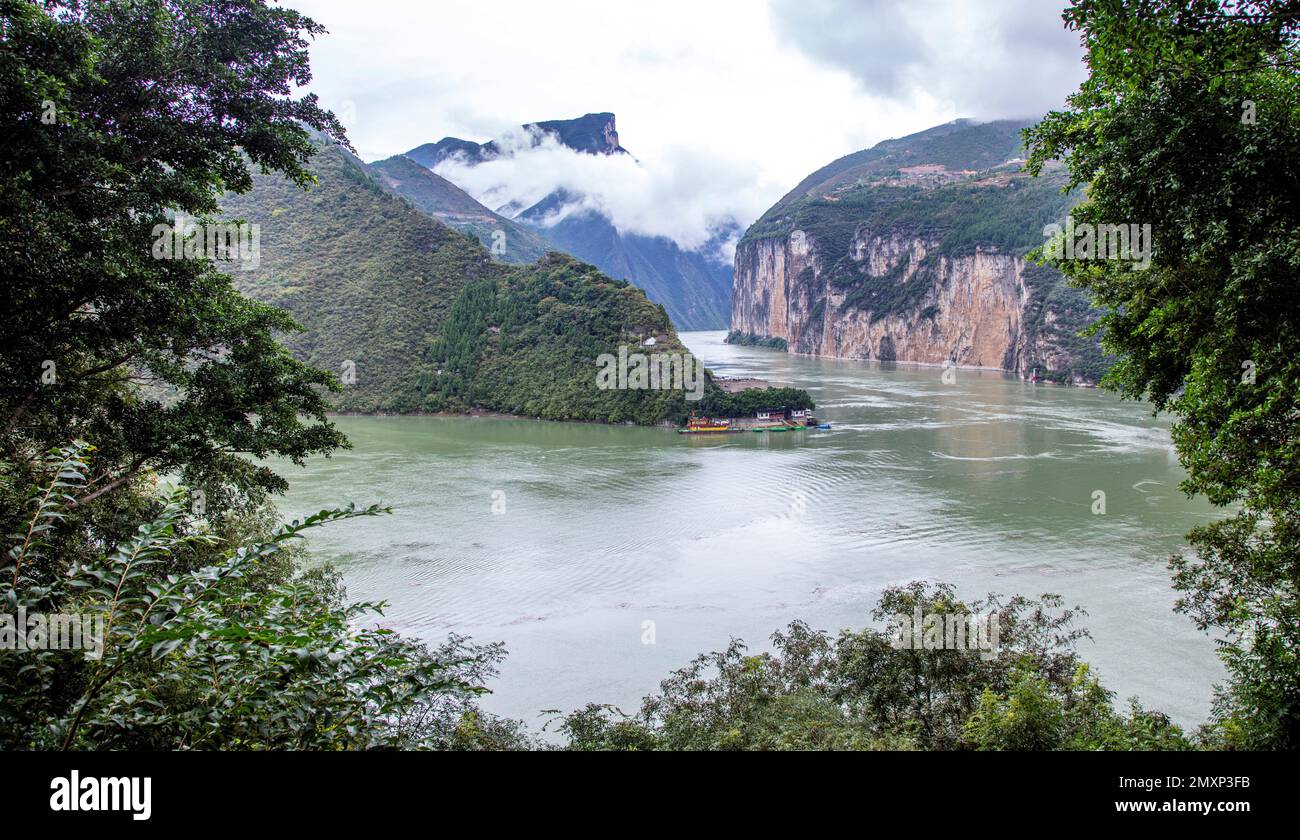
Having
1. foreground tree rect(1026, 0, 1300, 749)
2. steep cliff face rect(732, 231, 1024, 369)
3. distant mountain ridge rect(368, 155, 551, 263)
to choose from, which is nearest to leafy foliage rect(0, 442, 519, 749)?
foreground tree rect(1026, 0, 1300, 749)

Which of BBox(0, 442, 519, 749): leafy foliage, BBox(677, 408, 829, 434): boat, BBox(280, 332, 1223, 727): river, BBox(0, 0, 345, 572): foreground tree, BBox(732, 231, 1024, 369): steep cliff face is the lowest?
BBox(280, 332, 1223, 727): river

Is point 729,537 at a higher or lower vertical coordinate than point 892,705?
lower

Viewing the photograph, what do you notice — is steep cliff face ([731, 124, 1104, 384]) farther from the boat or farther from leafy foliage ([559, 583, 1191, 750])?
leafy foliage ([559, 583, 1191, 750])

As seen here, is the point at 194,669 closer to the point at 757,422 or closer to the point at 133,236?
the point at 133,236

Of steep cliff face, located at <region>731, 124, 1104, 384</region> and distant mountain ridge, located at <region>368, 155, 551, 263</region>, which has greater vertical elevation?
distant mountain ridge, located at <region>368, 155, 551, 263</region>

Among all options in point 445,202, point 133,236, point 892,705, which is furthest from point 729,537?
point 445,202

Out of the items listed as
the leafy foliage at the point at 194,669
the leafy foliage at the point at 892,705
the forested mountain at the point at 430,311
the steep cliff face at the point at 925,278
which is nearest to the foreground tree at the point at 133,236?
the leafy foliage at the point at 194,669
